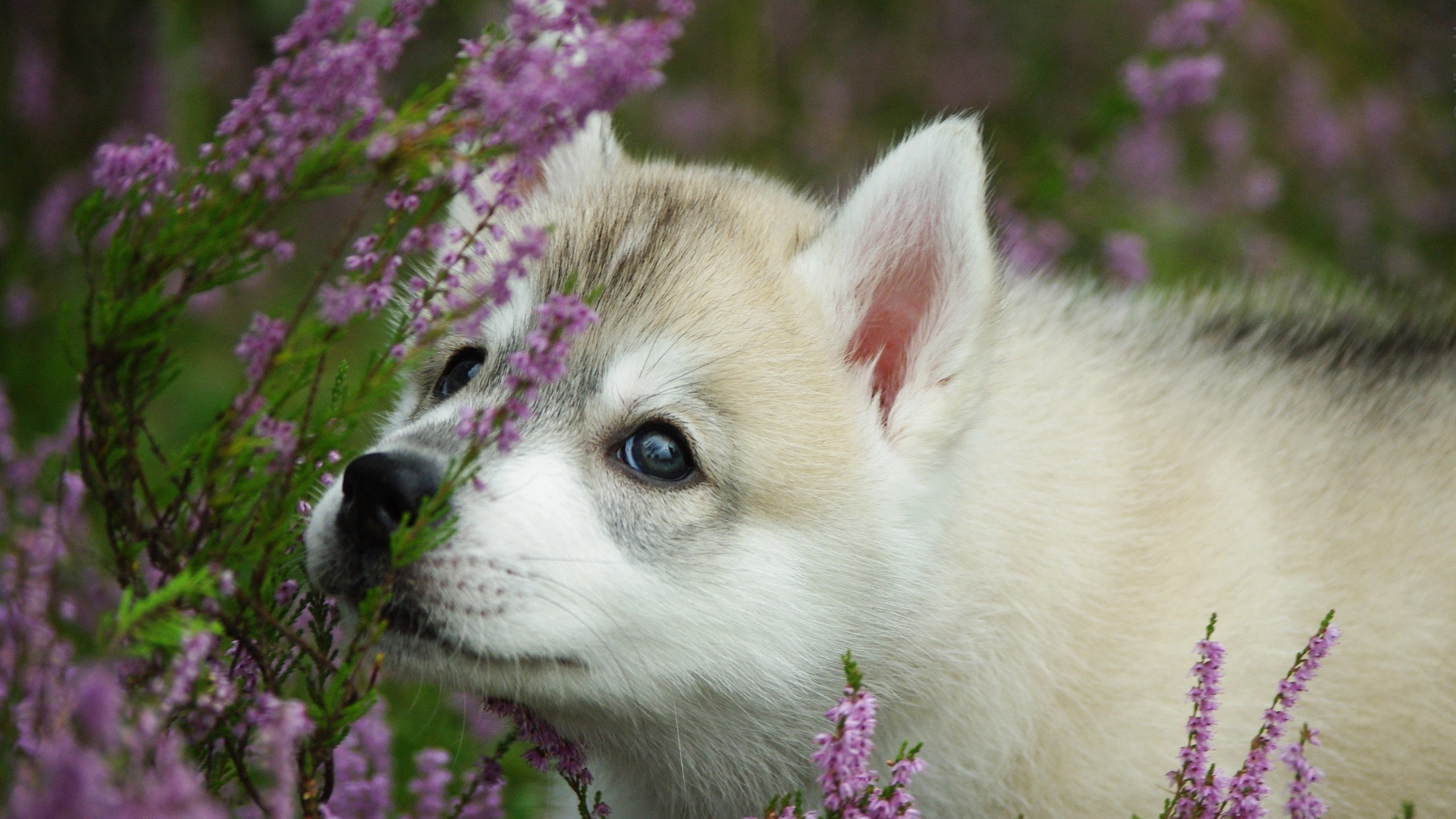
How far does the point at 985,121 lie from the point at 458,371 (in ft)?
11.9

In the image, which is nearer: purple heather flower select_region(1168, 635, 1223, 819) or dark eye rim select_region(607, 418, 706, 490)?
purple heather flower select_region(1168, 635, 1223, 819)

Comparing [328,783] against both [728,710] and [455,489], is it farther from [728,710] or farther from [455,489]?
[728,710]

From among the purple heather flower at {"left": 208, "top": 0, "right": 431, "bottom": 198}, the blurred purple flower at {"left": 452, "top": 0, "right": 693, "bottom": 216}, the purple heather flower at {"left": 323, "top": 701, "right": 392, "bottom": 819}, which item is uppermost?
the blurred purple flower at {"left": 452, "top": 0, "right": 693, "bottom": 216}

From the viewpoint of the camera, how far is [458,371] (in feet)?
8.94

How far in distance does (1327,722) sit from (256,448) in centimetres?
217

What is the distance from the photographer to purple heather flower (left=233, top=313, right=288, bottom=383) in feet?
6.12

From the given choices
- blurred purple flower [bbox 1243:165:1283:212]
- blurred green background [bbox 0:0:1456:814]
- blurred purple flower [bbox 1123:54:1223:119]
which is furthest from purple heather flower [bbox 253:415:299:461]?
blurred purple flower [bbox 1243:165:1283:212]

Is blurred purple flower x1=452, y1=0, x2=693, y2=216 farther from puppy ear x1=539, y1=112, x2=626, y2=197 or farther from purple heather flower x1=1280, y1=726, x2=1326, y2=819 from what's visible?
purple heather flower x1=1280, y1=726, x2=1326, y2=819

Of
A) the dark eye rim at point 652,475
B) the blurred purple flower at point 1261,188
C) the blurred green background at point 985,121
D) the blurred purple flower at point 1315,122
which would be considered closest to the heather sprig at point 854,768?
the dark eye rim at point 652,475

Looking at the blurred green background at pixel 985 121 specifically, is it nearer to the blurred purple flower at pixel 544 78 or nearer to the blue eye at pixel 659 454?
the blue eye at pixel 659 454

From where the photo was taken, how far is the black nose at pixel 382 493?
2.01 meters

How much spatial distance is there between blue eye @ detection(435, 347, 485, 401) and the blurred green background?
1.64 metres

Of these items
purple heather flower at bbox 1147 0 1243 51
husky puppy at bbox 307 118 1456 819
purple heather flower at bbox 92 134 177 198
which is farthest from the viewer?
purple heather flower at bbox 1147 0 1243 51

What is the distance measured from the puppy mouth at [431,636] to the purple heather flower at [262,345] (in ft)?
1.53
